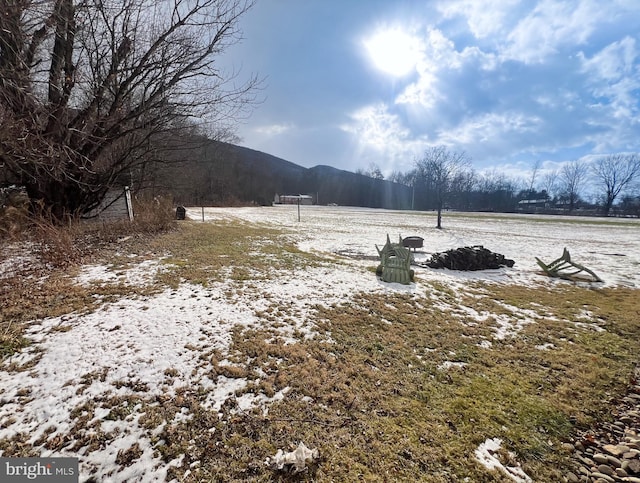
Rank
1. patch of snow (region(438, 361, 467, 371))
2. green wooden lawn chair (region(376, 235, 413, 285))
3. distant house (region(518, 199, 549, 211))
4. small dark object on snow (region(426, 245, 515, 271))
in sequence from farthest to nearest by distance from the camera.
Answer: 1. distant house (region(518, 199, 549, 211))
2. small dark object on snow (region(426, 245, 515, 271))
3. green wooden lawn chair (region(376, 235, 413, 285))
4. patch of snow (region(438, 361, 467, 371))

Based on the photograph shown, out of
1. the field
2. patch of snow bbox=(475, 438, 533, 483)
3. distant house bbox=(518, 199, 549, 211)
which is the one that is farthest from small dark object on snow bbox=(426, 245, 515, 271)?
distant house bbox=(518, 199, 549, 211)

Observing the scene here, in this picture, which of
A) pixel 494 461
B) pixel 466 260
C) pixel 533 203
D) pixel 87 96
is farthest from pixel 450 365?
pixel 533 203

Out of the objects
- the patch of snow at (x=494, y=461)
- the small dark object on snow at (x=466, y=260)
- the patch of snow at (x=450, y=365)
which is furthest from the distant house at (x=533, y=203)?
the patch of snow at (x=494, y=461)

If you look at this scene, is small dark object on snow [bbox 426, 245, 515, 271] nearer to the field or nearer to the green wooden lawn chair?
the green wooden lawn chair

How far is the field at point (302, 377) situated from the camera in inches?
79.1

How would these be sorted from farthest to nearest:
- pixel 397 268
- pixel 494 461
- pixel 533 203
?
1. pixel 533 203
2. pixel 397 268
3. pixel 494 461

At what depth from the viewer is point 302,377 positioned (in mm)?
2885

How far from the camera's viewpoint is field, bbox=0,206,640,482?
201 centimetres

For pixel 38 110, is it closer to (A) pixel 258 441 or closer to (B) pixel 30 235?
(B) pixel 30 235

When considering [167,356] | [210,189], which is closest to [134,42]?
[167,356]

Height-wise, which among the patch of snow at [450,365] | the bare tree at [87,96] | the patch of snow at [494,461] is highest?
the bare tree at [87,96]

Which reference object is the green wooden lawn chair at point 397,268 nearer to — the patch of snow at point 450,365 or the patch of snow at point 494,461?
the patch of snow at point 450,365

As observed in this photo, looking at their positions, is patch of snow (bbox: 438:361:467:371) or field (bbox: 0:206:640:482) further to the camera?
patch of snow (bbox: 438:361:467:371)

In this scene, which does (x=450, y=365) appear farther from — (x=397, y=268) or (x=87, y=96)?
(x=87, y=96)
